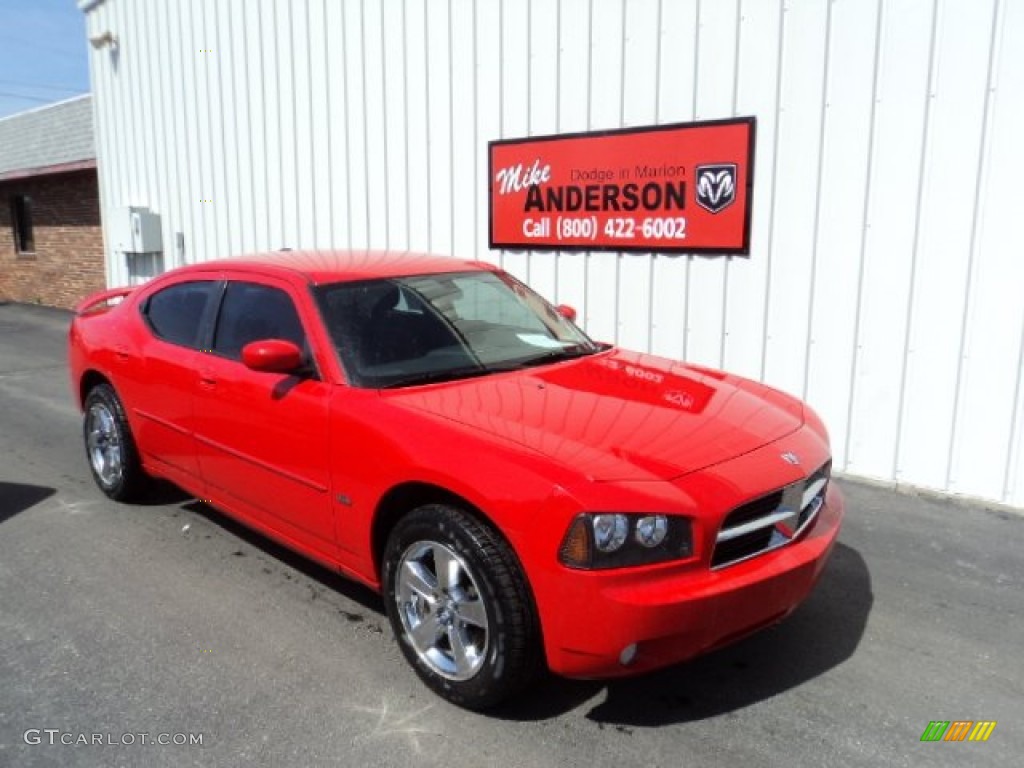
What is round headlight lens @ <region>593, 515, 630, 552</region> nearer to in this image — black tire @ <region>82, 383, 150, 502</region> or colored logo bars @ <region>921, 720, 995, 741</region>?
colored logo bars @ <region>921, 720, 995, 741</region>

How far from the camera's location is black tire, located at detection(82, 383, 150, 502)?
5.14 m

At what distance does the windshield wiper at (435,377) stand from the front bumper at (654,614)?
4.01ft

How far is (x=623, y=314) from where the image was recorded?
23.1ft

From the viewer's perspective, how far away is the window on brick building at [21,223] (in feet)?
62.6

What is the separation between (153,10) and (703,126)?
28.7 ft

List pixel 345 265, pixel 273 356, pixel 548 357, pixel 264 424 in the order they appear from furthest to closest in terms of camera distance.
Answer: pixel 345 265 → pixel 548 357 → pixel 264 424 → pixel 273 356

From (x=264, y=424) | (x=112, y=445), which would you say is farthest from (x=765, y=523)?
(x=112, y=445)

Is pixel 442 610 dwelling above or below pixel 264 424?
below

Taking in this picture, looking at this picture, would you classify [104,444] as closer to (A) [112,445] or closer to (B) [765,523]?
(A) [112,445]

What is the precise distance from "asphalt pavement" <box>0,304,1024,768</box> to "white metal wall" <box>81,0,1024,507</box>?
1.19m

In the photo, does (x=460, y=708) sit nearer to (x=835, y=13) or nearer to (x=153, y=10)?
(x=835, y=13)

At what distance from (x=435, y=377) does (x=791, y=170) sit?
3.55 m

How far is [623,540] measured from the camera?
2.65 metres

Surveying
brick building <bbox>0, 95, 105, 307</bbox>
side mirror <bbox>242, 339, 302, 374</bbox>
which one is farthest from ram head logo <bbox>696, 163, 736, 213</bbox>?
brick building <bbox>0, 95, 105, 307</bbox>
